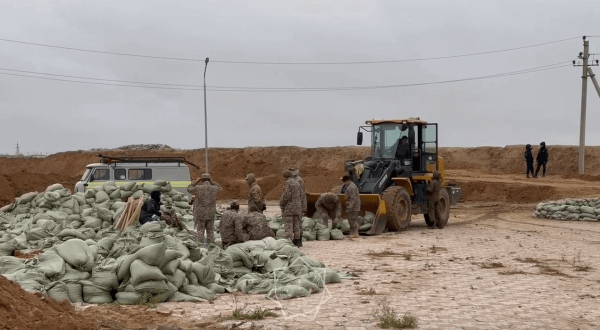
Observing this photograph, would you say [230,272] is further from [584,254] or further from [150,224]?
[584,254]

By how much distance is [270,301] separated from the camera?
9.16m

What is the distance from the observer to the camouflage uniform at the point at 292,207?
14227 mm

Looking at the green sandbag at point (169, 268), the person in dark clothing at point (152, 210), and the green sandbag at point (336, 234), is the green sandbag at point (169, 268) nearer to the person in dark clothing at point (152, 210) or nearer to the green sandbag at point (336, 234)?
the person in dark clothing at point (152, 210)

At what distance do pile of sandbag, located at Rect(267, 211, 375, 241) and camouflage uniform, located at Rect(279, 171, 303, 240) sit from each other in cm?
125

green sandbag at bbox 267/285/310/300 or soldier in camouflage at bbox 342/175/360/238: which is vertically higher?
soldier in camouflage at bbox 342/175/360/238

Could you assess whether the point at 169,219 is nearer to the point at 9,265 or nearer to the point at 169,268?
the point at 9,265

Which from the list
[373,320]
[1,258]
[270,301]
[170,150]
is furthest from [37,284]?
[170,150]

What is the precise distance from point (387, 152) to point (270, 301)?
1046cm

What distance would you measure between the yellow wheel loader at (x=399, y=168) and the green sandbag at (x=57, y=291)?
31.2ft

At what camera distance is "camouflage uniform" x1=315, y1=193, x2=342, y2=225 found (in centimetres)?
1711

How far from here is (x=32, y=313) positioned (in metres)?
6.79

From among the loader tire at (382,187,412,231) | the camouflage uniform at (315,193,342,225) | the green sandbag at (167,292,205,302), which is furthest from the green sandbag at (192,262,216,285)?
the loader tire at (382,187,412,231)

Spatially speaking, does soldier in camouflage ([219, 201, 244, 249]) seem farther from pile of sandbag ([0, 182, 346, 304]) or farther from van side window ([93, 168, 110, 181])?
van side window ([93, 168, 110, 181])

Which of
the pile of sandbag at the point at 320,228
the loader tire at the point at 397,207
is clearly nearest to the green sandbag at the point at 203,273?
the pile of sandbag at the point at 320,228
